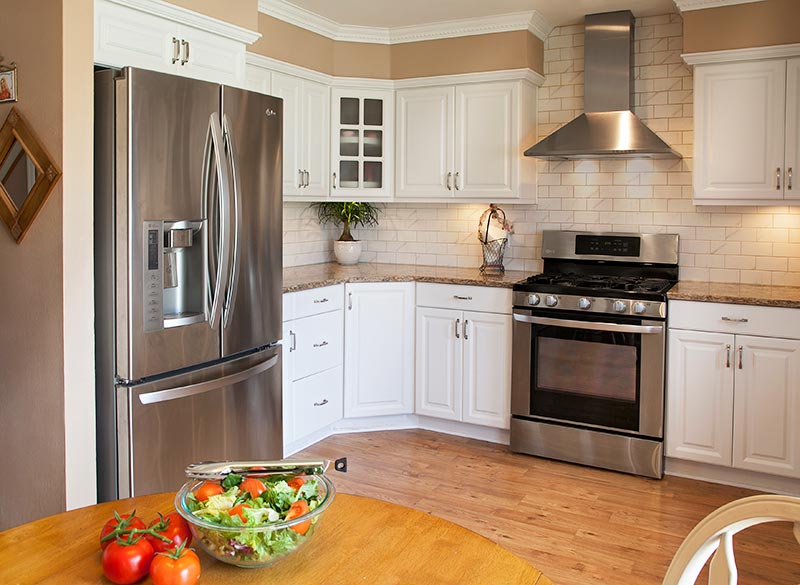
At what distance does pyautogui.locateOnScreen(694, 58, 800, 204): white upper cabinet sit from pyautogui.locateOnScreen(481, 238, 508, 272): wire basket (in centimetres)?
124

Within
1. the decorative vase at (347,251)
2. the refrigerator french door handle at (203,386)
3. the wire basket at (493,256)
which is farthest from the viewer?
the decorative vase at (347,251)

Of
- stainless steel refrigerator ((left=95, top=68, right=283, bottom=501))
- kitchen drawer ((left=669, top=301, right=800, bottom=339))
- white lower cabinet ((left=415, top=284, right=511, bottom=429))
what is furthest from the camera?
white lower cabinet ((left=415, top=284, right=511, bottom=429))

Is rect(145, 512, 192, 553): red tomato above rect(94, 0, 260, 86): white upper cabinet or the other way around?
the other way around

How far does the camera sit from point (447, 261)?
5.21 metres

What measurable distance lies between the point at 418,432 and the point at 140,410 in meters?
2.29

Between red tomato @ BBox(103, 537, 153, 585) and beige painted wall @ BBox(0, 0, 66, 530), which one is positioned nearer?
red tomato @ BBox(103, 537, 153, 585)

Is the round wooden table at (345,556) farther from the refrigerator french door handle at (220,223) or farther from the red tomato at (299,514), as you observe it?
the refrigerator french door handle at (220,223)

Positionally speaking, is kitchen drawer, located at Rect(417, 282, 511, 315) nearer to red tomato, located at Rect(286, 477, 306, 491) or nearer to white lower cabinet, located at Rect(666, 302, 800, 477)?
white lower cabinet, located at Rect(666, 302, 800, 477)

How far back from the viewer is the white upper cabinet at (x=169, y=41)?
2.88 metres

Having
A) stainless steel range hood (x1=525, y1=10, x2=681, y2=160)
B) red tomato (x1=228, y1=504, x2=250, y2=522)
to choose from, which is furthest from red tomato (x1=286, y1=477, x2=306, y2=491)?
stainless steel range hood (x1=525, y1=10, x2=681, y2=160)

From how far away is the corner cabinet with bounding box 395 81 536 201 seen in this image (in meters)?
4.63

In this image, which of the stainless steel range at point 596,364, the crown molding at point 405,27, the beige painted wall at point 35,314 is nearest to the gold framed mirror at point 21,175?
the beige painted wall at point 35,314

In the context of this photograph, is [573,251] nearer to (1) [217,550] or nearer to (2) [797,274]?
(2) [797,274]

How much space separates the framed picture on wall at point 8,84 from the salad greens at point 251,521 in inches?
78.4
